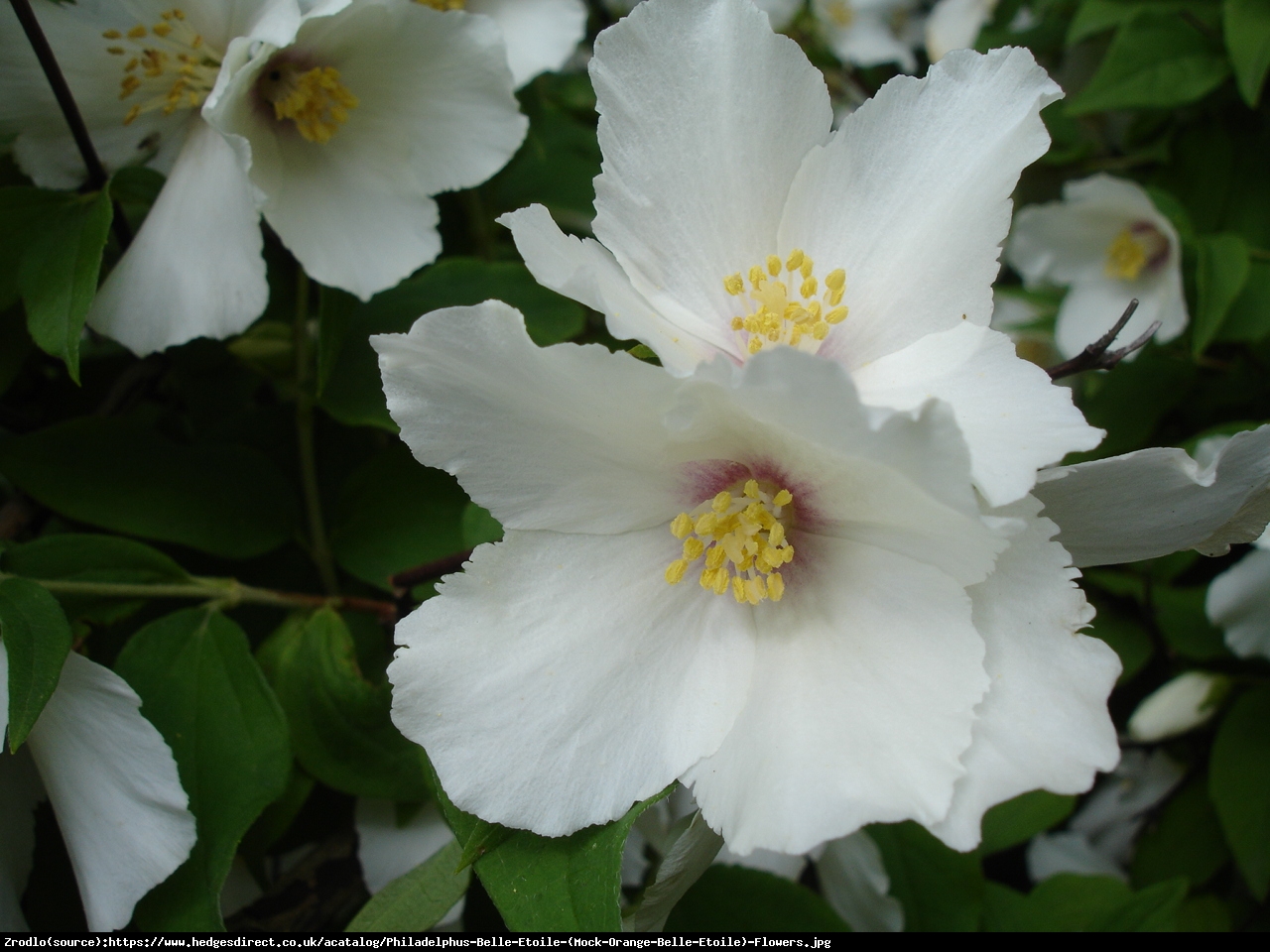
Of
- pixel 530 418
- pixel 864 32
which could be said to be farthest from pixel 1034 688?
pixel 864 32

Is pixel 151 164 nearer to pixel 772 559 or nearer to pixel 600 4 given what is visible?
pixel 772 559

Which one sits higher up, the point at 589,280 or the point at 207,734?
the point at 589,280

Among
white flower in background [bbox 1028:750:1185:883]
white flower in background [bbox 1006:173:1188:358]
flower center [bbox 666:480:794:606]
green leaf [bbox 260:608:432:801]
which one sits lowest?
white flower in background [bbox 1028:750:1185:883]

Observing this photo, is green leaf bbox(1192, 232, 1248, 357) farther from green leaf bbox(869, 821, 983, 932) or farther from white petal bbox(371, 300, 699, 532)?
white petal bbox(371, 300, 699, 532)

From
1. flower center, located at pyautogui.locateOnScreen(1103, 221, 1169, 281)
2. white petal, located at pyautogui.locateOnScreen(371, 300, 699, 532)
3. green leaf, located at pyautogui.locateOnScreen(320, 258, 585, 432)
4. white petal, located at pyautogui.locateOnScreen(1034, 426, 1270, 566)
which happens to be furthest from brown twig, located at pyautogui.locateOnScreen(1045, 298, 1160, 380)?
flower center, located at pyautogui.locateOnScreen(1103, 221, 1169, 281)

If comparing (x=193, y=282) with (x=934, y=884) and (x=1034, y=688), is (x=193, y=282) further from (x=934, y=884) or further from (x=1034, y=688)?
(x=934, y=884)
